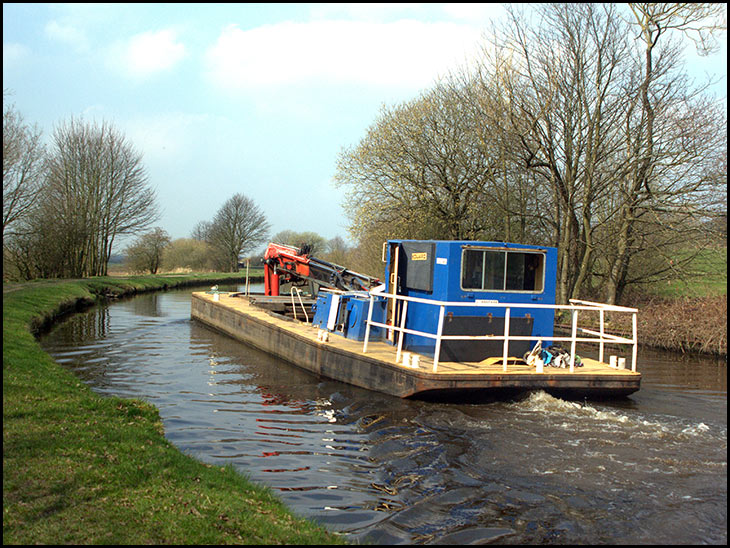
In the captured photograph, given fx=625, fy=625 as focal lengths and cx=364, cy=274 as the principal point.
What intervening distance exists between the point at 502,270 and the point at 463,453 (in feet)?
12.9

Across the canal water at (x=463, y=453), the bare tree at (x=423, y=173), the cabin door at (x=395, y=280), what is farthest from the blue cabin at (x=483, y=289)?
the bare tree at (x=423, y=173)

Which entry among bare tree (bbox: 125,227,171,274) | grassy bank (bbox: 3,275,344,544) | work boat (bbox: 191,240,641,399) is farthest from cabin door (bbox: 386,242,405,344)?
bare tree (bbox: 125,227,171,274)

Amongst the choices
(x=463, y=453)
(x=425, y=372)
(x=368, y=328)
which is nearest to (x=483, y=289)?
(x=425, y=372)

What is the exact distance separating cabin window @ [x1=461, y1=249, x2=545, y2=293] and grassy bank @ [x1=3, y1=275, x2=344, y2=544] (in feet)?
17.8

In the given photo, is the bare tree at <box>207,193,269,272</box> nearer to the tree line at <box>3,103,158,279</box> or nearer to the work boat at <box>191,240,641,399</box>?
the tree line at <box>3,103,158,279</box>

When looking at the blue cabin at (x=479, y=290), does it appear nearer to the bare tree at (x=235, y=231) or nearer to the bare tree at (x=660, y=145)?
the bare tree at (x=660, y=145)

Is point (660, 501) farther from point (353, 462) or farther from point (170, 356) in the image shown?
point (170, 356)

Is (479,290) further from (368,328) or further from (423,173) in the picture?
(423,173)

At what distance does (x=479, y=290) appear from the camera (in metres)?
10.4

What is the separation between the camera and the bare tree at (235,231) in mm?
62062

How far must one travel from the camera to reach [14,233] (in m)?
29.5

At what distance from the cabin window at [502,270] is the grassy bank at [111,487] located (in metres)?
5.43

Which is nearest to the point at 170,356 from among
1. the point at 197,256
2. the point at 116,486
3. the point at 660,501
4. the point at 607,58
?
the point at 116,486

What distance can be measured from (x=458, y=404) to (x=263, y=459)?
11.8 ft
